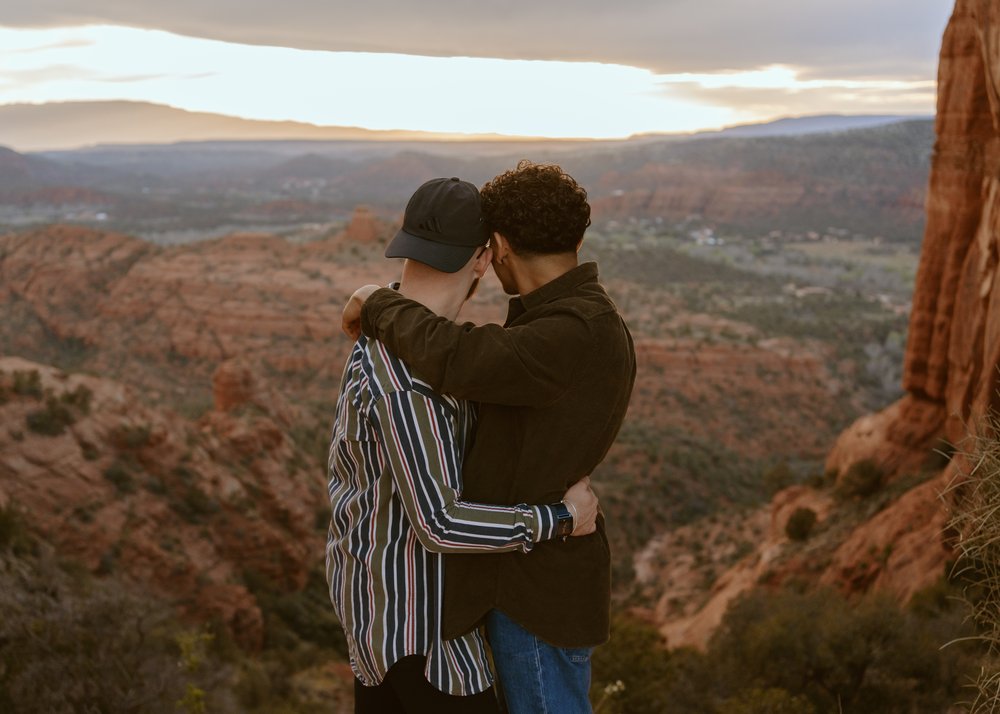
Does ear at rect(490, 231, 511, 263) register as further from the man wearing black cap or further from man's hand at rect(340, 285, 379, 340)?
man's hand at rect(340, 285, 379, 340)

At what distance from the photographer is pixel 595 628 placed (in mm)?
2389

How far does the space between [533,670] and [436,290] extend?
3.70 ft

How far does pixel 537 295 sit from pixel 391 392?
509 millimetres

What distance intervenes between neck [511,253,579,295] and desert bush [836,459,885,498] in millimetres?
15059

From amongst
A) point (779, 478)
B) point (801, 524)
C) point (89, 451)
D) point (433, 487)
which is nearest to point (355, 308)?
point (433, 487)

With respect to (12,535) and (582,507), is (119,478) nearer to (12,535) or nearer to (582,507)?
(12,535)

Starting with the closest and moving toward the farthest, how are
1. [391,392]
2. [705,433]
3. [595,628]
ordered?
[391,392]
[595,628]
[705,433]

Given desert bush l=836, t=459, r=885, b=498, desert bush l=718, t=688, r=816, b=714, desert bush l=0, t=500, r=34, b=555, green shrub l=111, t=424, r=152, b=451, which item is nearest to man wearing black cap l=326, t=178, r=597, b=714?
desert bush l=718, t=688, r=816, b=714

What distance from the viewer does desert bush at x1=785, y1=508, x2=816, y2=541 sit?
15688 millimetres

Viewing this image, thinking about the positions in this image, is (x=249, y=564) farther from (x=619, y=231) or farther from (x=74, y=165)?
(x=74, y=165)

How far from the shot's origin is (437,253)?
7.79ft

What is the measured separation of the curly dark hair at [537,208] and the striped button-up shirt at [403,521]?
0.49 meters

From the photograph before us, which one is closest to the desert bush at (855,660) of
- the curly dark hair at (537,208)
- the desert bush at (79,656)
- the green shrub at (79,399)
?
the curly dark hair at (537,208)

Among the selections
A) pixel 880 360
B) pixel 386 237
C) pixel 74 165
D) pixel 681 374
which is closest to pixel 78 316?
pixel 386 237
